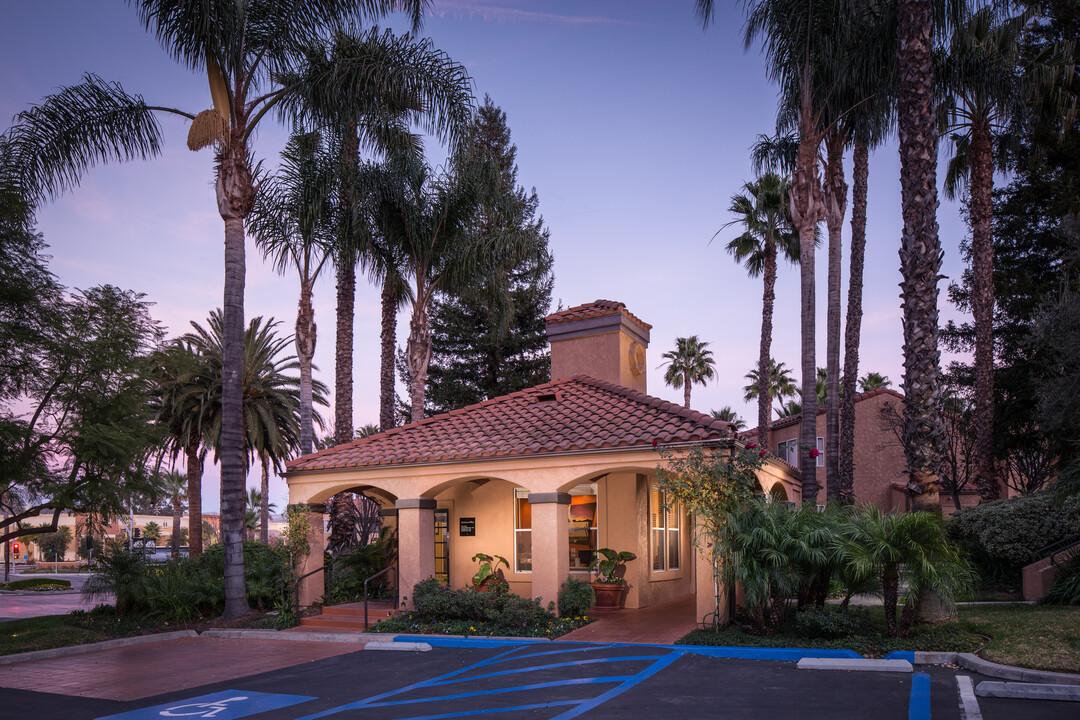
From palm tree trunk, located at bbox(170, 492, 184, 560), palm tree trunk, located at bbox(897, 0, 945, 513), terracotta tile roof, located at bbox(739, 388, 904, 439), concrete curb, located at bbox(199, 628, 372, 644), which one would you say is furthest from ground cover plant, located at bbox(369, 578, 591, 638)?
terracotta tile roof, located at bbox(739, 388, 904, 439)

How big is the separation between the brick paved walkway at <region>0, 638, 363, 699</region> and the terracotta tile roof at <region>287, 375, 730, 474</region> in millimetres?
4196

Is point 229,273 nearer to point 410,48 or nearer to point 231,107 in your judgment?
point 231,107

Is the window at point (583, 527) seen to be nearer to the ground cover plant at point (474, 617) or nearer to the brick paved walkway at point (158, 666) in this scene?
the ground cover plant at point (474, 617)

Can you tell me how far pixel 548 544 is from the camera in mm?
15016

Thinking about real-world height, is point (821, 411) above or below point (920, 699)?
above

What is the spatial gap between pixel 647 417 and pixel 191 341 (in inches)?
836

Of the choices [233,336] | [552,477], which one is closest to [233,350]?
[233,336]

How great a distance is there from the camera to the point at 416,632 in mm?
14484

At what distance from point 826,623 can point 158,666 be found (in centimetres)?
1072

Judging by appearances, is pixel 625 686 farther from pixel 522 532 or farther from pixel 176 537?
pixel 176 537

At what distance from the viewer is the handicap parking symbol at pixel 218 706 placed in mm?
8992

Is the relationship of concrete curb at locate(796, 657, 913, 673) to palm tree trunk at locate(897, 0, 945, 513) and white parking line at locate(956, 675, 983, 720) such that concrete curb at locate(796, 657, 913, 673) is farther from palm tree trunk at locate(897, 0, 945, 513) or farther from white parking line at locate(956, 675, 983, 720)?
palm tree trunk at locate(897, 0, 945, 513)

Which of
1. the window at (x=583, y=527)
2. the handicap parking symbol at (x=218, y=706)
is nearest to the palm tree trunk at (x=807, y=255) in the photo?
the window at (x=583, y=527)

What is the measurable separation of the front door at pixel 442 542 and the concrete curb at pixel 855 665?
33.3ft
